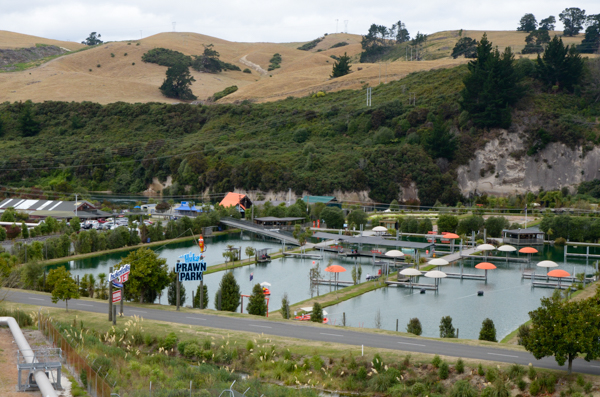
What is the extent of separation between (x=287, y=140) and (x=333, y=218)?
4883 centimetres

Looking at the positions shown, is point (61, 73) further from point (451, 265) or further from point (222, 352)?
point (222, 352)

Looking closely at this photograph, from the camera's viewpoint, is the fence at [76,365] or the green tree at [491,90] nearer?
the fence at [76,365]

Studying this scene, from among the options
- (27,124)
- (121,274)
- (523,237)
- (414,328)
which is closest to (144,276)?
(121,274)

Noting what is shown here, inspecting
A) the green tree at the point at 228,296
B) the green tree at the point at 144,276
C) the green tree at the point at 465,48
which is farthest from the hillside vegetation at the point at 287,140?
the green tree at the point at 144,276

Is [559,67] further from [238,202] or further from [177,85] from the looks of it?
[177,85]

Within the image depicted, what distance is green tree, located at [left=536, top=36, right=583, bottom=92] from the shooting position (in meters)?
117

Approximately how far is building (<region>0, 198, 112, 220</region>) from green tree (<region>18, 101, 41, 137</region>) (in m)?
61.3

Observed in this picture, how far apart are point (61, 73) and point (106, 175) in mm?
81915

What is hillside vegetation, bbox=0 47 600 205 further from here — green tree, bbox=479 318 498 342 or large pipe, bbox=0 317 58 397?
large pipe, bbox=0 317 58 397

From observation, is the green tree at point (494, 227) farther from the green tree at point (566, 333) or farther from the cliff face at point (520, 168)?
the green tree at point (566, 333)

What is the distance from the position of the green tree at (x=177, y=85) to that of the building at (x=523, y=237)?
12945 centimetres

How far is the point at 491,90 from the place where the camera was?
363 feet

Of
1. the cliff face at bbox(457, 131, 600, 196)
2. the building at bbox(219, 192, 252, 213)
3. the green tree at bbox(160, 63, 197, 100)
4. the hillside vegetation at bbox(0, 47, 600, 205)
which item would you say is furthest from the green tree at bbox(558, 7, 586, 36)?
the building at bbox(219, 192, 252, 213)

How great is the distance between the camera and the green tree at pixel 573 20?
18088cm
